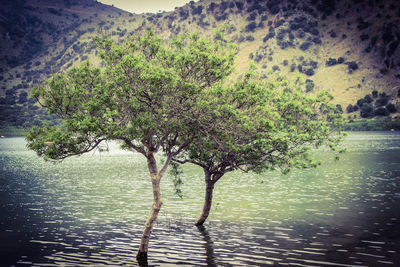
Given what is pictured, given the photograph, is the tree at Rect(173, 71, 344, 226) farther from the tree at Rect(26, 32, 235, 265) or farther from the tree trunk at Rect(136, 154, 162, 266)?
the tree trunk at Rect(136, 154, 162, 266)

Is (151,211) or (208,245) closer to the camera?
(151,211)

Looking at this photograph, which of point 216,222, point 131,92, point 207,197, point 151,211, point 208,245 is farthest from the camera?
point 216,222

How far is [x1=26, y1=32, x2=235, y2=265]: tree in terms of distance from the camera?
25.5 meters

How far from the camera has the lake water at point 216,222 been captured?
29.8 metres

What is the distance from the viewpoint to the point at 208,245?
32719mm

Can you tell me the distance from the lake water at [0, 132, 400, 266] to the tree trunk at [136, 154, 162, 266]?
69 centimetres

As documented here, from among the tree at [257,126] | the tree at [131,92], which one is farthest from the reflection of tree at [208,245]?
the tree at [131,92]

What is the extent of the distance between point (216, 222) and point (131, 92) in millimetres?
19828

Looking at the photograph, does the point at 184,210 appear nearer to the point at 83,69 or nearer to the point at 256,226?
the point at 256,226

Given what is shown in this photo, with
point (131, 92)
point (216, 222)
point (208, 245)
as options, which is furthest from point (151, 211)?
point (216, 222)

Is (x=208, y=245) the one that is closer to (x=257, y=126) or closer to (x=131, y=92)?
(x=257, y=126)

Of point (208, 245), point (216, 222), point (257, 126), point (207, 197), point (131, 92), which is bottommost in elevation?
point (216, 222)

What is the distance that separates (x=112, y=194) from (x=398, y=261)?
137ft

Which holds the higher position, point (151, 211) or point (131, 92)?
point (131, 92)
